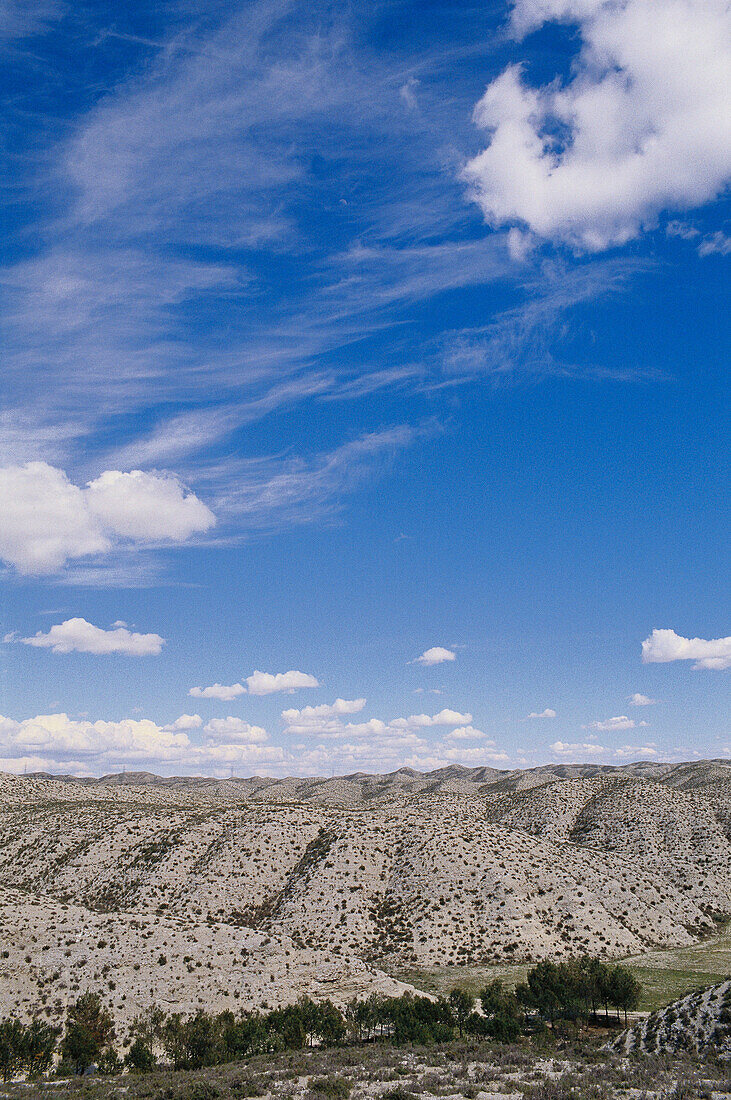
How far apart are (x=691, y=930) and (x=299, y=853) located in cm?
4559

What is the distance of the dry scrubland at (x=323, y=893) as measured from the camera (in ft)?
160

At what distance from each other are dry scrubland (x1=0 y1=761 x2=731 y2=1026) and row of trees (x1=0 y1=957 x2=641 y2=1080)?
3.25 meters

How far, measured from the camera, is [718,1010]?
2961 cm

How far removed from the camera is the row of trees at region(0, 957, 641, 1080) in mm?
36594

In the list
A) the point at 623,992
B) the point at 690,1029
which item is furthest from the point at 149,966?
the point at 690,1029

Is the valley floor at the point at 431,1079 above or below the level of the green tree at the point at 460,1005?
above

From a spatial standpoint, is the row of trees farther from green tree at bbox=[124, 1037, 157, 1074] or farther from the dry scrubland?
the dry scrubland

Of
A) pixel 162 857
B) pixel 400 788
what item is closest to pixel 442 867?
pixel 162 857

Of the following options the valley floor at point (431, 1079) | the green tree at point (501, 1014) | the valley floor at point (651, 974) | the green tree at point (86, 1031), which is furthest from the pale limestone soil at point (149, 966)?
the valley floor at point (431, 1079)

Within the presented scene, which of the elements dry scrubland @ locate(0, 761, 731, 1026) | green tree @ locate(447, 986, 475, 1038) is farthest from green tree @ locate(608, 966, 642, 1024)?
dry scrubland @ locate(0, 761, 731, 1026)

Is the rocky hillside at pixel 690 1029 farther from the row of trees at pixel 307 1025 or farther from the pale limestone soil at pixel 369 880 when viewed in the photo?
the pale limestone soil at pixel 369 880

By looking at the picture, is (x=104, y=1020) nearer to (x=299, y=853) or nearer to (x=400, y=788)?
(x=299, y=853)

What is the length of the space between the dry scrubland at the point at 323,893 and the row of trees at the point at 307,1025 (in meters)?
3.25

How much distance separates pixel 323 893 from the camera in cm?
6894
